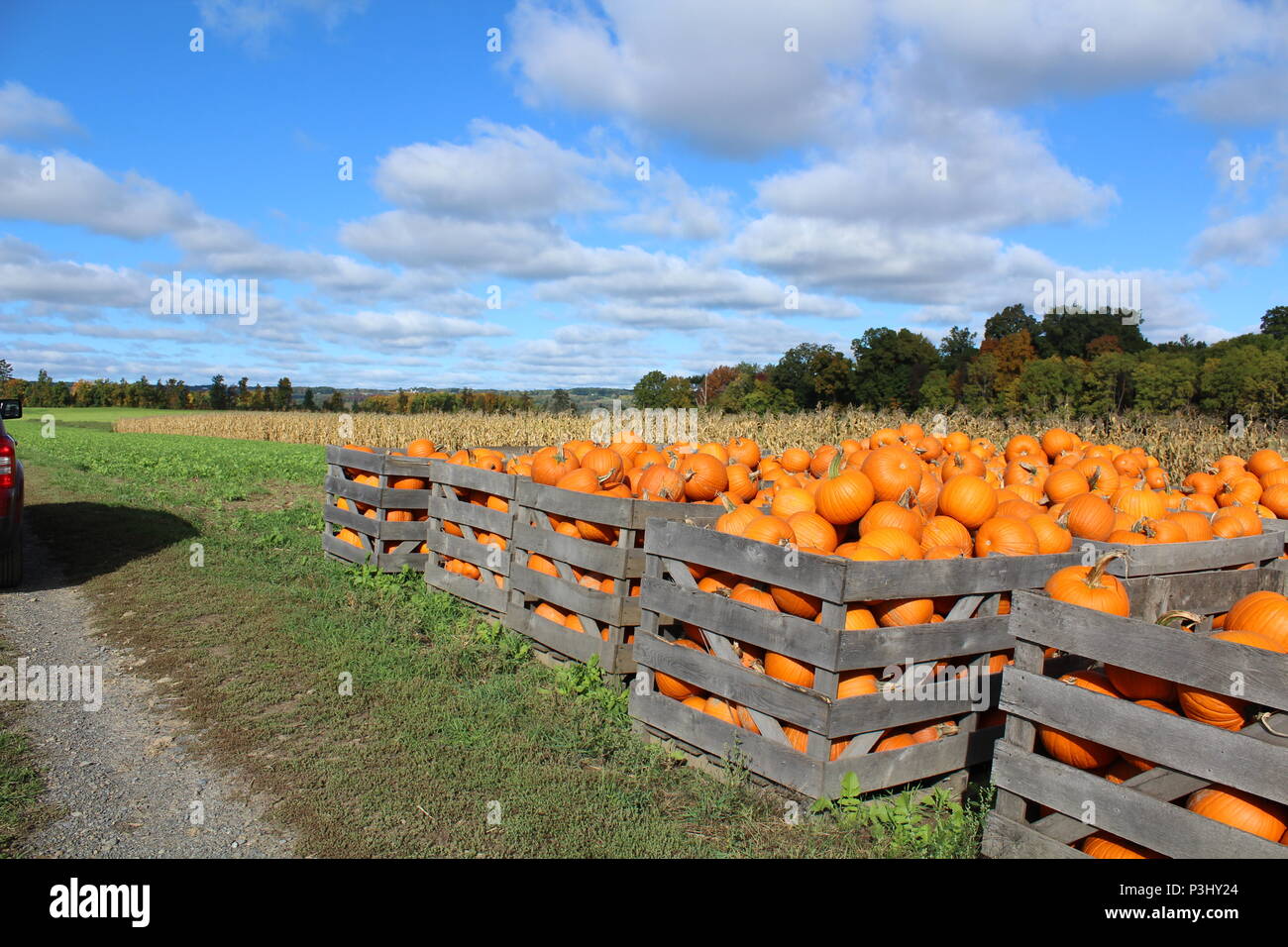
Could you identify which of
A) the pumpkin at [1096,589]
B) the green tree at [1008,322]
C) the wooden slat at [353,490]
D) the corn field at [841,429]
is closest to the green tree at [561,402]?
the corn field at [841,429]

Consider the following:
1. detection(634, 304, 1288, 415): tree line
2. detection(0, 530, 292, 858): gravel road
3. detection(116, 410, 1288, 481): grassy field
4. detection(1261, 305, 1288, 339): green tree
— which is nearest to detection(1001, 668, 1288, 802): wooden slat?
detection(0, 530, 292, 858): gravel road

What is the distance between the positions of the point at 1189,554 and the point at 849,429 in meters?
11.4

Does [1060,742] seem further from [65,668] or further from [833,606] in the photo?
[65,668]

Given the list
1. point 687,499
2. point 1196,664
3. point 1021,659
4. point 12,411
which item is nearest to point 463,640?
point 687,499

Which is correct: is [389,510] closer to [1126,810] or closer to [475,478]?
[475,478]

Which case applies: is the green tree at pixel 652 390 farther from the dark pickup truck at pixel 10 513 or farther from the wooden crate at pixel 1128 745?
the wooden crate at pixel 1128 745

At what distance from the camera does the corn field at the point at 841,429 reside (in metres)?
11.7

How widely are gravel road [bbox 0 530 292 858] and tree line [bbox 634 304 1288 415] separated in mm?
16307

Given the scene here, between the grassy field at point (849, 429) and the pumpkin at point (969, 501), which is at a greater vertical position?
the grassy field at point (849, 429)

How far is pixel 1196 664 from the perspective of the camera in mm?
2885

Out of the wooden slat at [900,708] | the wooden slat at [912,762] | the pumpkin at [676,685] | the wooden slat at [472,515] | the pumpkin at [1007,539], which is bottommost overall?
the wooden slat at [912,762]

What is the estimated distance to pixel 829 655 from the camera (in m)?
3.78

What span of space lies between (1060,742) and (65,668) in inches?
252

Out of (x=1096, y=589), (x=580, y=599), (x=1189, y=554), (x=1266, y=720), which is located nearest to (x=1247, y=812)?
(x=1266, y=720)
